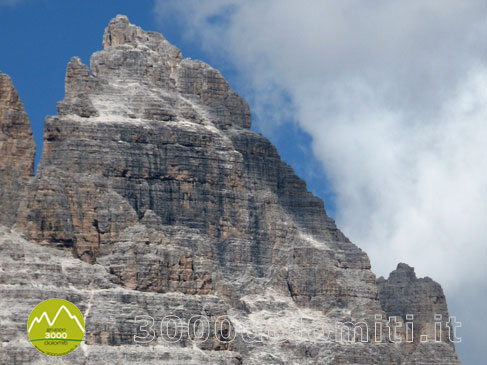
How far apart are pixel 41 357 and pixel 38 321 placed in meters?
2.10

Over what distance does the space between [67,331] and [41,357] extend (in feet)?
6.99

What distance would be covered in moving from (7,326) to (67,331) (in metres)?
3.50

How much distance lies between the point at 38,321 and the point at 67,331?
5.84 feet

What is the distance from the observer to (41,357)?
7859 inches

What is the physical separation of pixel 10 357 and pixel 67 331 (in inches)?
145

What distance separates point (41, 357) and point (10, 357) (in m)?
1.86

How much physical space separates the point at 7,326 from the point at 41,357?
269 cm

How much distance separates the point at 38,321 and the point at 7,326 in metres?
1.84

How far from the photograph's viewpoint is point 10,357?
199000 mm

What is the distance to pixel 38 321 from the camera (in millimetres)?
199750

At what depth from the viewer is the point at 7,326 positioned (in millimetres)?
199875
